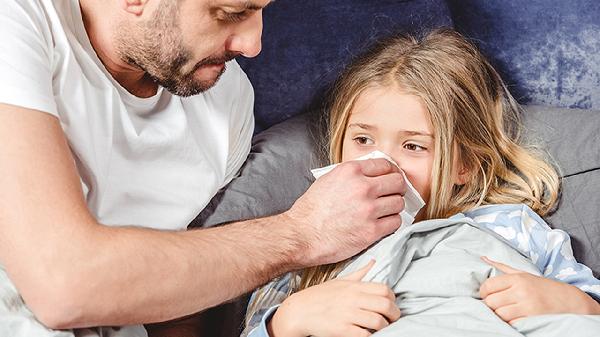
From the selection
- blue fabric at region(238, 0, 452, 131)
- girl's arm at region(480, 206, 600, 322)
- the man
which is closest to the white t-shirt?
the man

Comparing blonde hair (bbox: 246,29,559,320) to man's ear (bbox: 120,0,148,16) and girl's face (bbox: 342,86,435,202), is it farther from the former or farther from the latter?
man's ear (bbox: 120,0,148,16)

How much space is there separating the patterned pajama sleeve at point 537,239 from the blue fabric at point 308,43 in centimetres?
55

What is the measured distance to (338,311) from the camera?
1.59 m

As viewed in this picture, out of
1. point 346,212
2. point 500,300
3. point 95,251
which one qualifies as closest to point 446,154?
point 346,212

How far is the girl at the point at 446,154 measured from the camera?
1.66 meters

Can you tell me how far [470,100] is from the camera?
205 centimetres

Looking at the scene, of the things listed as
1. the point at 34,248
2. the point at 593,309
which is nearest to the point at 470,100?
the point at 593,309

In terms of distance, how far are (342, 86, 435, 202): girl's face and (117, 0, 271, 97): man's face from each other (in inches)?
13.0

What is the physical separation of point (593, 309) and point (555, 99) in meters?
0.76

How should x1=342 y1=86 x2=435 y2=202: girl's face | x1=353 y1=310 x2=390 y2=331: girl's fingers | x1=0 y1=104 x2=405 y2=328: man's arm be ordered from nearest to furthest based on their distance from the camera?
x1=0 y1=104 x2=405 y2=328: man's arm, x1=353 y1=310 x2=390 y2=331: girl's fingers, x1=342 y1=86 x2=435 y2=202: girl's face

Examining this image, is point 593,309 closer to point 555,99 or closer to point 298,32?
point 555,99

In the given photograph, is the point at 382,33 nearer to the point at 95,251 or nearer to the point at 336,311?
the point at 336,311

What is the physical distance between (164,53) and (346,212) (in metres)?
0.46

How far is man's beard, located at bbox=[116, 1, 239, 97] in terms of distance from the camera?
66.9 inches
